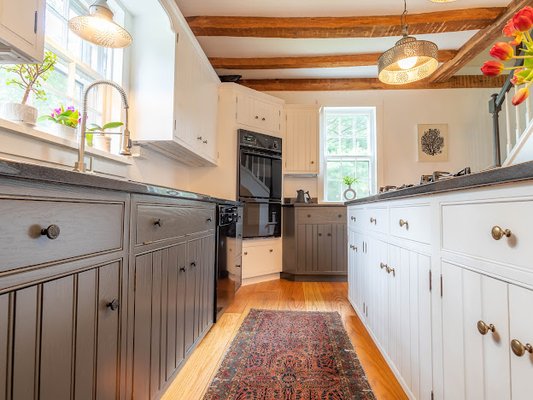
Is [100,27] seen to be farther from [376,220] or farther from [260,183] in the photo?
[260,183]

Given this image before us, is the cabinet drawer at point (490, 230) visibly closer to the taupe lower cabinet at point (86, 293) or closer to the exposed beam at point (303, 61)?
the taupe lower cabinet at point (86, 293)

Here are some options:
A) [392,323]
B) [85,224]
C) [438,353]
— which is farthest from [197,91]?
[438,353]

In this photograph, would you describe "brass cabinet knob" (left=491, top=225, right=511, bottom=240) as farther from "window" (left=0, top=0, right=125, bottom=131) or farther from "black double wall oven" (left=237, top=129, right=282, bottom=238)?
"black double wall oven" (left=237, top=129, right=282, bottom=238)

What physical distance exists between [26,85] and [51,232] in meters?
1.12

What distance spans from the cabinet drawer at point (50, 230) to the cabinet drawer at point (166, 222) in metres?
0.16

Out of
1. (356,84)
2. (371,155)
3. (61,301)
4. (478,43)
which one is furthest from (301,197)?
(61,301)

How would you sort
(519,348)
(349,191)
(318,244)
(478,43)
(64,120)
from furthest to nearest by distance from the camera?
(349,191), (318,244), (478,43), (64,120), (519,348)

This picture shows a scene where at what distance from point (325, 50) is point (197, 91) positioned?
5.94ft

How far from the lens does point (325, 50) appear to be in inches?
135

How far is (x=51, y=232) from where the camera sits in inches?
23.7

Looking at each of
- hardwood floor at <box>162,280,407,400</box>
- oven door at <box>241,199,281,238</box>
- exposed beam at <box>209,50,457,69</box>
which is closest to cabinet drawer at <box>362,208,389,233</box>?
hardwood floor at <box>162,280,407,400</box>

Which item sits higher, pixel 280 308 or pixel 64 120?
pixel 64 120

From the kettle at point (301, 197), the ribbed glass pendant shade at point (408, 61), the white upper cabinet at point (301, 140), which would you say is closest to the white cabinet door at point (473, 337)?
the ribbed glass pendant shade at point (408, 61)

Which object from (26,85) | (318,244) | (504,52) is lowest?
(318,244)
